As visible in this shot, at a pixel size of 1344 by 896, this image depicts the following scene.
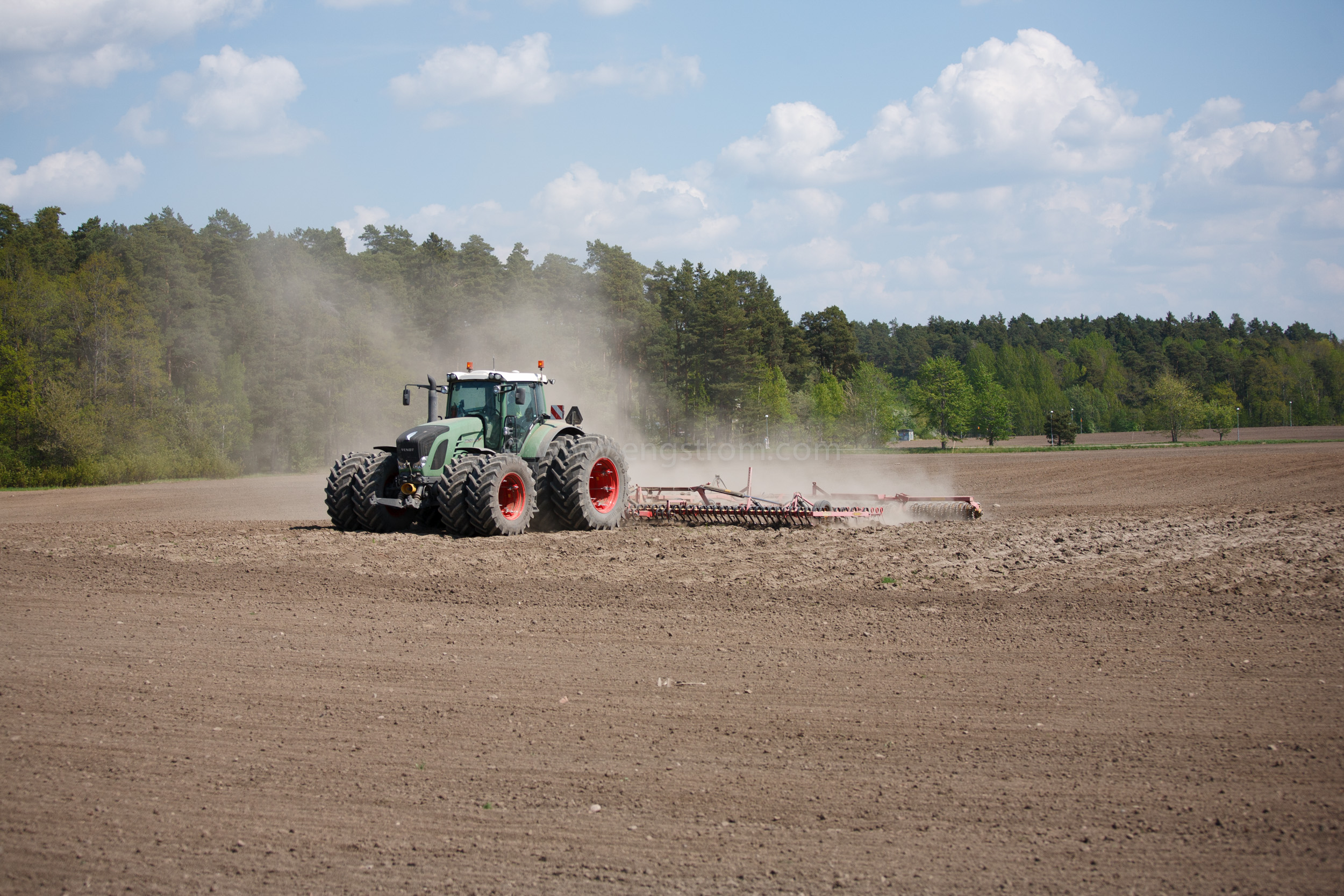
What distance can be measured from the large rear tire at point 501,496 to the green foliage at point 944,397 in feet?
224

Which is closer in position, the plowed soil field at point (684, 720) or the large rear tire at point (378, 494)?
the plowed soil field at point (684, 720)

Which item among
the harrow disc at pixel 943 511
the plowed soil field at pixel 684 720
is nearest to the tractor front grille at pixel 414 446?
the plowed soil field at pixel 684 720

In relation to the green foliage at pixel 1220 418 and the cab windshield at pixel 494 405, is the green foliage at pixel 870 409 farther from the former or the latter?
the cab windshield at pixel 494 405

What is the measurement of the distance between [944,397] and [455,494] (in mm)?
71194

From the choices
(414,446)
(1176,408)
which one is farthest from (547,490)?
(1176,408)

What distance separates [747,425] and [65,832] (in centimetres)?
6006

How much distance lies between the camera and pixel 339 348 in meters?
45.2

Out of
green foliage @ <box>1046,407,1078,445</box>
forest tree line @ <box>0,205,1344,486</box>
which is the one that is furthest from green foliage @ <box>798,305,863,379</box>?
green foliage @ <box>1046,407,1078,445</box>

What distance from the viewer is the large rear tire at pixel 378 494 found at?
1324cm

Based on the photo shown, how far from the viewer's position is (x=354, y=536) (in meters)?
12.7

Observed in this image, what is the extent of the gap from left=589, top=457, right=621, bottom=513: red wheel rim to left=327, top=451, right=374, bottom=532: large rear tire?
11.7 ft

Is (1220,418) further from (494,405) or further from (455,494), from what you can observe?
(455,494)

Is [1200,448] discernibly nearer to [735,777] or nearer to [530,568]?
[530,568]

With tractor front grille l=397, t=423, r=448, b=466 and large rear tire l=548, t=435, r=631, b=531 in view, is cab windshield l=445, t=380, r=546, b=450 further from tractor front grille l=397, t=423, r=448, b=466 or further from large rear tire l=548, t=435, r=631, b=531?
tractor front grille l=397, t=423, r=448, b=466
